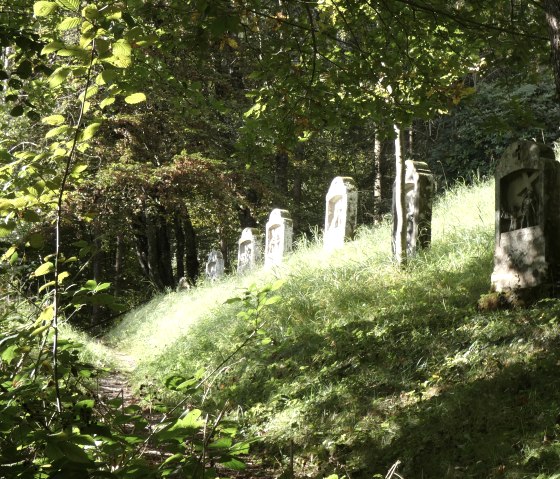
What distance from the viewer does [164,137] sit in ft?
60.4

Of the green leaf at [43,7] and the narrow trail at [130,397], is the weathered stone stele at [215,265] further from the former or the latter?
the green leaf at [43,7]

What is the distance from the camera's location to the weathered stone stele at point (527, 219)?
19.8 ft

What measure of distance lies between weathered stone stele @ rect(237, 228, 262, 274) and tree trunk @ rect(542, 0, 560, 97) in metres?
12.2

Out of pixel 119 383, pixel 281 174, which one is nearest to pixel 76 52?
pixel 119 383

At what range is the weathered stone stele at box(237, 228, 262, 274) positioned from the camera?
16141mm

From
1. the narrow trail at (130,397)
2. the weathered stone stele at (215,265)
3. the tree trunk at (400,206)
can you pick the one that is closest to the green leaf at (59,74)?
the narrow trail at (130,397)

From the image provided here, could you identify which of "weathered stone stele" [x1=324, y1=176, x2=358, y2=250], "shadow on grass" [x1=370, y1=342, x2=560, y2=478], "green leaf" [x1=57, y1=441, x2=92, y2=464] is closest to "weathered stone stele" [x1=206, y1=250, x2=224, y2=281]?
"weathered stone stele" [x1=324, y1=176, x2=358, y2=250]

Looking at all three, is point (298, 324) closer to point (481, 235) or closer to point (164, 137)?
point (481, 235)

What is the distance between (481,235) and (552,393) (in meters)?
4.20

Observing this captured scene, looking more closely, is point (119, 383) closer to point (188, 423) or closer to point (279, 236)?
point (279, 236)

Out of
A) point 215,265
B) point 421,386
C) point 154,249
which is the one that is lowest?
point 215,265

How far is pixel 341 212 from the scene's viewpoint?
11539 mm

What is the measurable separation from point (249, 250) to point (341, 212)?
228 inches

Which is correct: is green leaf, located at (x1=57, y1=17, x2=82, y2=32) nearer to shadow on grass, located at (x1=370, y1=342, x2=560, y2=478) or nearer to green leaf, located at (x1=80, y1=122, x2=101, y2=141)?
green leaf, located at (x1=80, y1=122, x2=101, y2=141)
